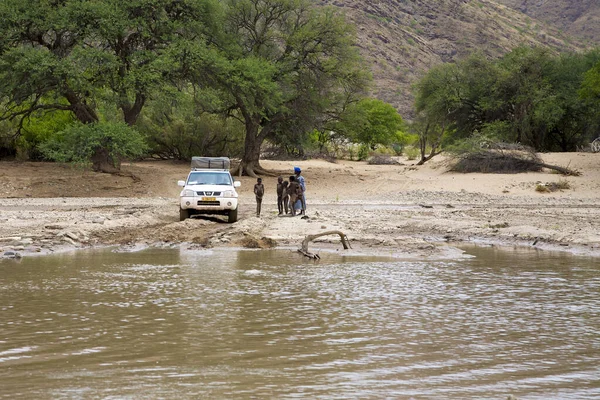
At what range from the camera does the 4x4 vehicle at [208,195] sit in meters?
21.9

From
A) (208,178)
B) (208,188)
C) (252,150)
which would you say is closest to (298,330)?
(208,188)

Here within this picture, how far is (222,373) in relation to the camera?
729 centimetres

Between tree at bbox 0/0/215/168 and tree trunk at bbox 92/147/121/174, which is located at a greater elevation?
tree at bbox 0/0/215/168

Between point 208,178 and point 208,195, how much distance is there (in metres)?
0.77

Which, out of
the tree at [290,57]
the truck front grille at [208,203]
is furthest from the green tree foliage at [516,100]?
the truck front grille at [208,203]

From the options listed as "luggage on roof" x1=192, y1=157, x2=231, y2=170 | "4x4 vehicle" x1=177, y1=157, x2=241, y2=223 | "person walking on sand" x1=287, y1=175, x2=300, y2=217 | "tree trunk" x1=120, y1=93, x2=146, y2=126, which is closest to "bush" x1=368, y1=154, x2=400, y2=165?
"tree trunk" x1=120, y1=93, x2=146, y2=126

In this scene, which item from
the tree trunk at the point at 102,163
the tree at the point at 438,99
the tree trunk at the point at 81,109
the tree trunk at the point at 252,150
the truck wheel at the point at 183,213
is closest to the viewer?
the truck wheel at the point at 183,213

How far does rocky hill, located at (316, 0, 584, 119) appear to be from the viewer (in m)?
102

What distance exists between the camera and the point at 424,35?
375 feet

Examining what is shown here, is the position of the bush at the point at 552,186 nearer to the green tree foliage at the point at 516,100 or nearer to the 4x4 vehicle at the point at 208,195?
the green tree foliage at the point at 516,100

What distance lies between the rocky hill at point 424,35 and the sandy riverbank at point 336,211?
58.0m

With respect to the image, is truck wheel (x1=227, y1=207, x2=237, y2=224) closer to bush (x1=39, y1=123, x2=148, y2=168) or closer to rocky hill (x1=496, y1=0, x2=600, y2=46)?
bush (x1=39, y1=123, x2=148, y2=168)

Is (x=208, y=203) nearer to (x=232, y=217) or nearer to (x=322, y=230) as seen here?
(x=232, y=217)

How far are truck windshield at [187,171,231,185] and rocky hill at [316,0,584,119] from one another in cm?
7380
